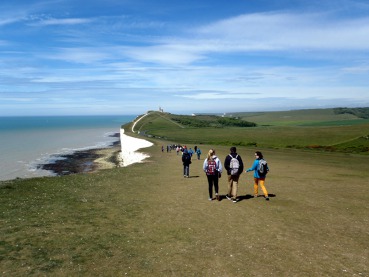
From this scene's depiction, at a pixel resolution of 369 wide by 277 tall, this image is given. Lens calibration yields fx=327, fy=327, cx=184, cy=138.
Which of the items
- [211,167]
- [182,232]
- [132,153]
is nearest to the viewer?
[182,232]

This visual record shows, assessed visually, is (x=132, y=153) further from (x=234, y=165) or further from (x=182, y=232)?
(x=182, y=232)

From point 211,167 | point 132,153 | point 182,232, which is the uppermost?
point 211,167

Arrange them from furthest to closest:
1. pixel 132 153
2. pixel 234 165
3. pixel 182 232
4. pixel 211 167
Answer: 1. pixel 132 153
2. pixel 211 167
3. pixel 234 165
4. pixel 182 232

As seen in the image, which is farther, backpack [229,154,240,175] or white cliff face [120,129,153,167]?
white cliff face [120,129,153,167]

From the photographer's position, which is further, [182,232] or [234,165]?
[234,165]

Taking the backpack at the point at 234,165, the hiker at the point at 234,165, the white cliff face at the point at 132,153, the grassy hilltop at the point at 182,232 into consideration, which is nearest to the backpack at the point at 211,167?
the hiker at the point at 234,165

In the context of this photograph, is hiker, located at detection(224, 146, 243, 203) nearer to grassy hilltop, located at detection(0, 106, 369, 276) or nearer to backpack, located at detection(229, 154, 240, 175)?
backpack, located at detection(229, 154, 240, 175)

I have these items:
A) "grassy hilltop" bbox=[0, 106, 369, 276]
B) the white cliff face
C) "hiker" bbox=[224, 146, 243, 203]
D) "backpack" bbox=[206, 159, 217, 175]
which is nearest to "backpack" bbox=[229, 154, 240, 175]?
"hiker" bbox=[224, 146, 243, 203]

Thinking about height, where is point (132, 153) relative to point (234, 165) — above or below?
below

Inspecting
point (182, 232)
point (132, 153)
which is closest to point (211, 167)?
point (182, 232)

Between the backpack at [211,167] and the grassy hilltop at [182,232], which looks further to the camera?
the backpack at [211,167]

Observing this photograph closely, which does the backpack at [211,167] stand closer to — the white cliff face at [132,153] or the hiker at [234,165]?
the hiker at [234,165]

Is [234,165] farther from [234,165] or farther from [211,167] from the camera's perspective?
[211,167]

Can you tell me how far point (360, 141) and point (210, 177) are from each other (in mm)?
78024
